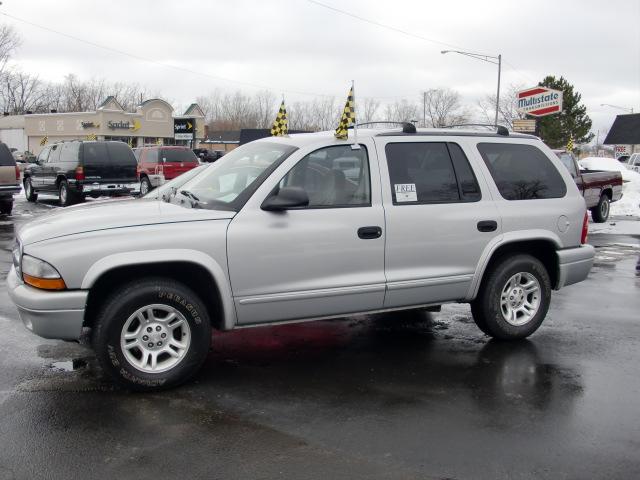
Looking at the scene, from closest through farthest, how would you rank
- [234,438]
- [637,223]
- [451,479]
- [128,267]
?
1. [451,479]
2. [234,438]
3. [128,267]
4. [637,223]

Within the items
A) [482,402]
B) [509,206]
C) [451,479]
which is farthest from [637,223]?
[451,479]

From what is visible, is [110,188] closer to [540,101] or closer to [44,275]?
[44,275]

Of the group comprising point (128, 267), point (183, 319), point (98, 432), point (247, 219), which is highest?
point (247, 219)

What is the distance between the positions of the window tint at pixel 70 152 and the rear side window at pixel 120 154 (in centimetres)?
89

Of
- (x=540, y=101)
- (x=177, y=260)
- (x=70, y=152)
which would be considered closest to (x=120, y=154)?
(x=70, y=152)

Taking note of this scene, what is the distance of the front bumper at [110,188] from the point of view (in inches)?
720

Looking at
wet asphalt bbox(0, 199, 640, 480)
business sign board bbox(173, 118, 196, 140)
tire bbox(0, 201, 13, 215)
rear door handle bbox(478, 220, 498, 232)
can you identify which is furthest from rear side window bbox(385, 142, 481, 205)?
business sign board bbox(173, 118, 196, 140)

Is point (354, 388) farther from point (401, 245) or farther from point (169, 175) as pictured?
point (169, 175)

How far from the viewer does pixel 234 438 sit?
158 inches

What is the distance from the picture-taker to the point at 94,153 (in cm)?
1855

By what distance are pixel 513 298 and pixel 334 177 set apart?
6.96 ft

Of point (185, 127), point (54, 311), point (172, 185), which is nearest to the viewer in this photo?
point (54, 311)

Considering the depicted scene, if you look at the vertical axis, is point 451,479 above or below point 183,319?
below

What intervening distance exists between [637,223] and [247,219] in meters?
15.5
